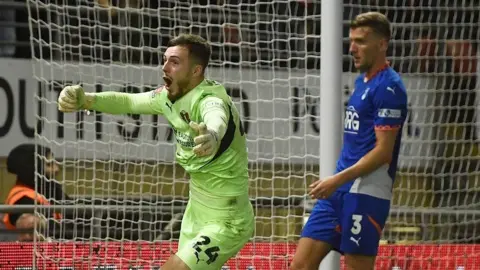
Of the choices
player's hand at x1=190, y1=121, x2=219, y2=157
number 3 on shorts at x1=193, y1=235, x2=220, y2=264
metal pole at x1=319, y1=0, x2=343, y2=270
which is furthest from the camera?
metal pole at x1=319, y1=0, x2=343, y2=270

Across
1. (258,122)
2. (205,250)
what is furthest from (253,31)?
(205,250)

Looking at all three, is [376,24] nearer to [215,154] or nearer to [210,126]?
[215,154]

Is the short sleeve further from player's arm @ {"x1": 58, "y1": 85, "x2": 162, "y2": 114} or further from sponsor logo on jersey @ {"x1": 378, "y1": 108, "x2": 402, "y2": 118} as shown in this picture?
player's arm @ {"x1": 58, "y1": 85, "x2": 162, "y2": 114}

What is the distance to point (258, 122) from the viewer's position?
8.74 metres

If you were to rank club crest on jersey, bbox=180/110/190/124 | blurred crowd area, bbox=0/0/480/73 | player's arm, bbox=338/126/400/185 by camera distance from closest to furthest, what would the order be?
player's arm, bbox=338/126/400/185
club crest on jersey, bbox=180/110/190/124
blurred crowd area, bbox=0/0/480/73

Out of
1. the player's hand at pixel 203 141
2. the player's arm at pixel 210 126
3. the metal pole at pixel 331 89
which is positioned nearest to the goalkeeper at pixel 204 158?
the player's arm at pixel 210 126

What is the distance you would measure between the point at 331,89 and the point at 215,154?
133 centimetres

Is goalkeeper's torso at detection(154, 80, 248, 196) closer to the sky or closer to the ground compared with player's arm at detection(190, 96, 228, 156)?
closer to the ground

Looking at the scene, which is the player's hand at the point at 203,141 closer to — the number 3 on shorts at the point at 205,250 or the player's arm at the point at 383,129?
the number 3 on shorts at the point at 205,250

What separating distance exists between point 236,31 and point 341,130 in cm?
211


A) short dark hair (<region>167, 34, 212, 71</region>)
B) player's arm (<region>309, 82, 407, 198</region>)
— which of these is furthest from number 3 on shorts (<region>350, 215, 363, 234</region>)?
short dark hair (<region>167, 34, 212, 71</region>)

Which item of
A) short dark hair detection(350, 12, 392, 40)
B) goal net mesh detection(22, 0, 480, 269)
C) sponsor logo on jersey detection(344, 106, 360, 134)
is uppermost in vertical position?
short dark hair detection(350, 12, 392, 40)

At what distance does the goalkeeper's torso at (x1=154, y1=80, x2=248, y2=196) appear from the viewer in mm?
6000

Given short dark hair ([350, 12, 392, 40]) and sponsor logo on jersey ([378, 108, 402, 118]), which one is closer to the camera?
sponsor logo on jersey ([378, 108, 402, 118])
